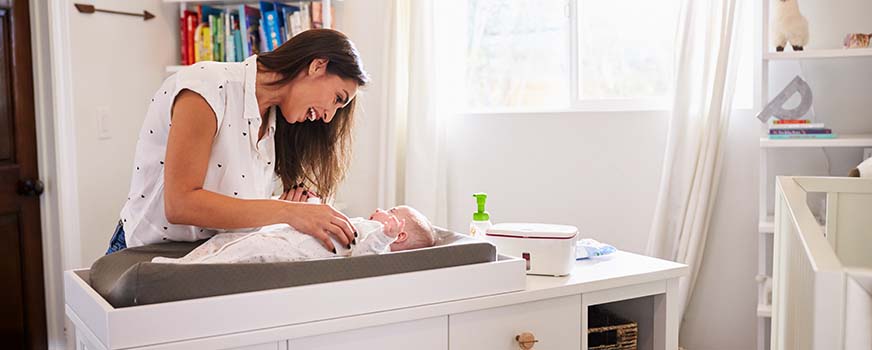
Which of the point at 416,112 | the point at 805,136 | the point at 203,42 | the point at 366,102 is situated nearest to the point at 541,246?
the point at 805,136

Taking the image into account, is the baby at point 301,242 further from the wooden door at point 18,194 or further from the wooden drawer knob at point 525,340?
the wooden door at point 18,194

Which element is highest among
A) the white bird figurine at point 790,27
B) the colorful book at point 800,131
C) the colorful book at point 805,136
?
the white bird figurine at point 790,27

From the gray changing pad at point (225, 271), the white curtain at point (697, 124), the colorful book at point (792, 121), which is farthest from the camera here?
the white curtain at point (697, 124)

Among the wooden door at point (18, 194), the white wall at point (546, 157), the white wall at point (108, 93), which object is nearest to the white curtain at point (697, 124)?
the white wall at point (546, 157)

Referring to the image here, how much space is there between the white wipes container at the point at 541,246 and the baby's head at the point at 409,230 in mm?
201

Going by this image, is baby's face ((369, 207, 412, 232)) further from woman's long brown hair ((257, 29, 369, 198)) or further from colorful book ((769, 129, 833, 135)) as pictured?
colorful book ((769, 129, 833, 135))

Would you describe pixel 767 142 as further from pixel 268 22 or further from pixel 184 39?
pixel 184 39

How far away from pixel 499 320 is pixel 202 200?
0.66 metres

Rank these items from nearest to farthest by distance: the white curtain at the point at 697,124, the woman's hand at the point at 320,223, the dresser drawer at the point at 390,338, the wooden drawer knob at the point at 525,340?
the dresser drawer at the point at 390,338, the woman's hand at the point at 320,223, the wooden drawer knob at the point at 525,340, the white curtain at the point at 697,124

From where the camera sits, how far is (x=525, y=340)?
175 cm

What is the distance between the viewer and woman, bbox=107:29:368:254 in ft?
5.27

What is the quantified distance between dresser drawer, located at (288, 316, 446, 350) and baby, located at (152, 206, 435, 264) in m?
0.17

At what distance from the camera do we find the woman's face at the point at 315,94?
177cm

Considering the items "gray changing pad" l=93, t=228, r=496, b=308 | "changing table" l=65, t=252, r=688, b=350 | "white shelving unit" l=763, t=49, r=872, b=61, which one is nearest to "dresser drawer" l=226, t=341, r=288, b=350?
"changing table" l=65, t=252, r=688, b=350
